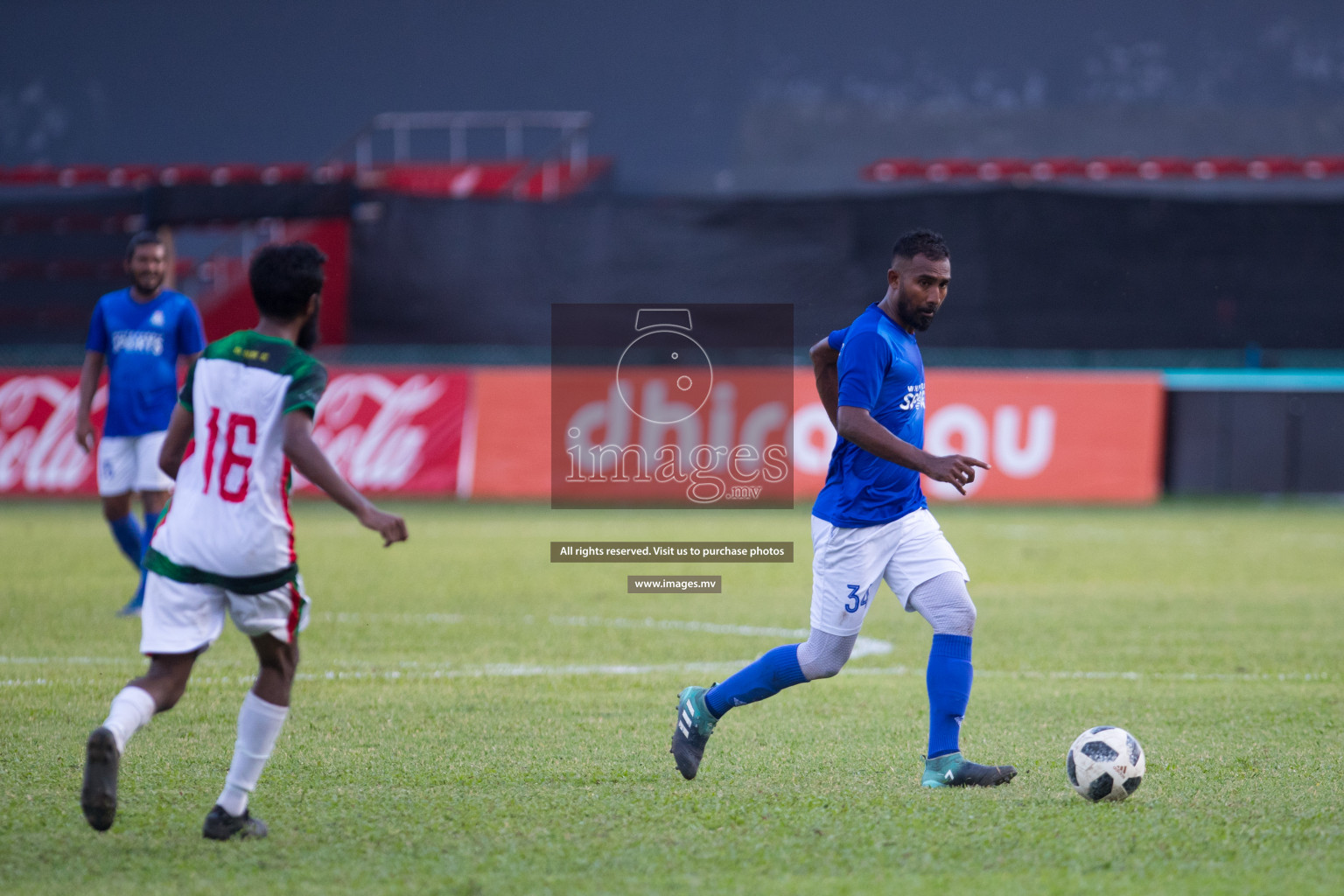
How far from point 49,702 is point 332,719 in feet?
4.45

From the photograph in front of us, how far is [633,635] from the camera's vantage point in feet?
30.3

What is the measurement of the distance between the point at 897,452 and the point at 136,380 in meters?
6.23

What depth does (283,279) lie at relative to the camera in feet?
14.8

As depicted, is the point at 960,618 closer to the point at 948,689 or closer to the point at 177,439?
the point at 948,689

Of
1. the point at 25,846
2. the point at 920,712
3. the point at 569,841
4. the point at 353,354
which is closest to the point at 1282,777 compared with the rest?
the point at 920,712

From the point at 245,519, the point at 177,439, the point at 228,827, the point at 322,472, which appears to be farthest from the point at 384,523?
the point at 228,827

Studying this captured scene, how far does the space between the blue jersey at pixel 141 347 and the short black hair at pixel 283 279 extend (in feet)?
17.7

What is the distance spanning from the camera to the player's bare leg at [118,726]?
13.8 feet

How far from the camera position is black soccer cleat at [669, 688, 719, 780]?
5457 mm

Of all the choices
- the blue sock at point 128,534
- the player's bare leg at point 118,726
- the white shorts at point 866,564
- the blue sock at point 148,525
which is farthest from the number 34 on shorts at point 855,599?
the blue sock at point 128,534

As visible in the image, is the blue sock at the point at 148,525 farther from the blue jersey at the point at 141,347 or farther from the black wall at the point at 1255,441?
the black wall at the point at 1255,441

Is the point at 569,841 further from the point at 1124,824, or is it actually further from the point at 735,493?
the point at 735,493

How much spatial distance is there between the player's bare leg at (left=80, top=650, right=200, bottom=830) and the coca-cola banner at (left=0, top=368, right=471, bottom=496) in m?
13.0

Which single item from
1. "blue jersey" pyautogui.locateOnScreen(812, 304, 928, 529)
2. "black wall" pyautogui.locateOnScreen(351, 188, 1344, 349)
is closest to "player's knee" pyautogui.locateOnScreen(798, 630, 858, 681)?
"blue jersey" pyautogui.locateOnScreen(812, 304, 928, 529)
